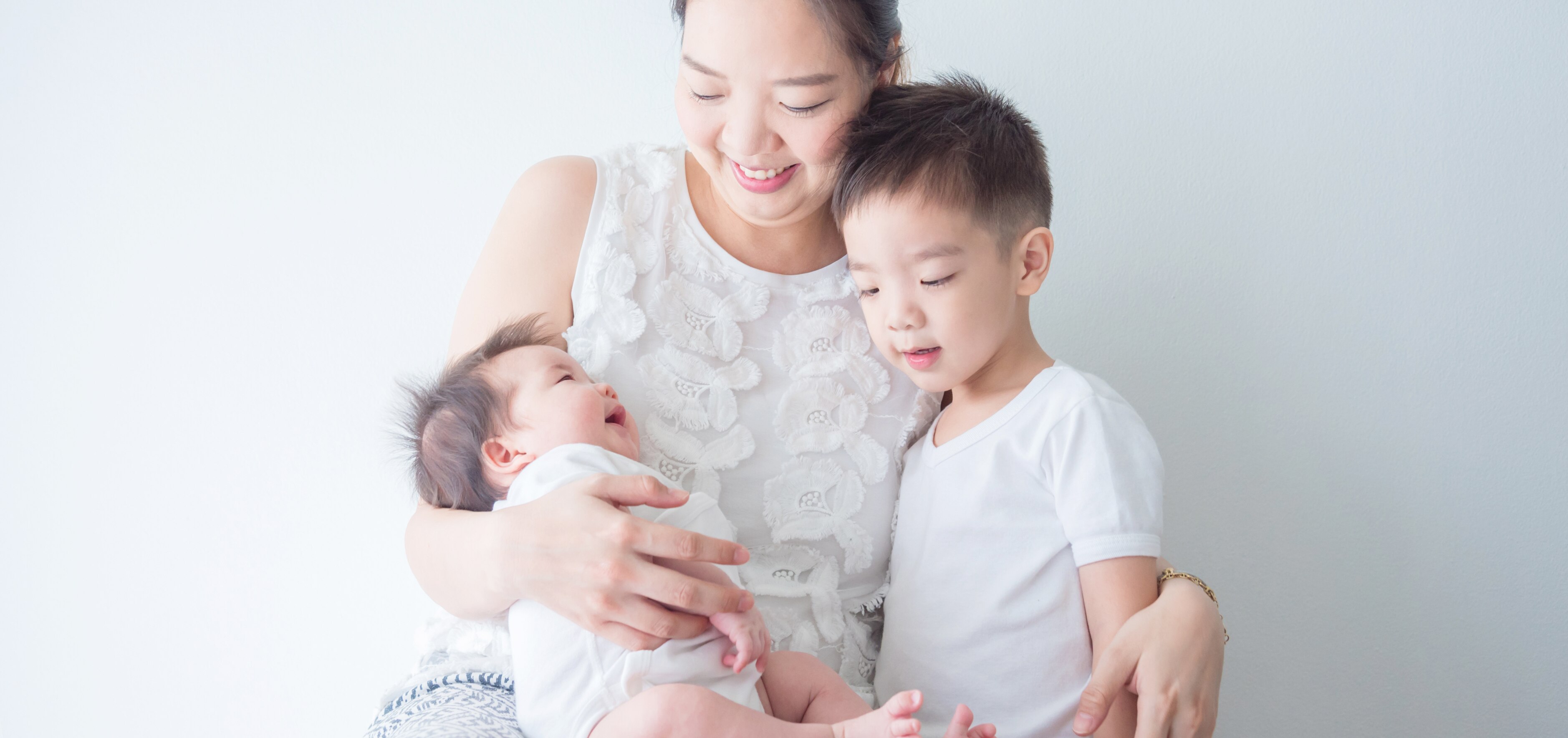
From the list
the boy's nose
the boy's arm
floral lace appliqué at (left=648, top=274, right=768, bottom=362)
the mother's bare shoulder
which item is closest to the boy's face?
the boy's nose

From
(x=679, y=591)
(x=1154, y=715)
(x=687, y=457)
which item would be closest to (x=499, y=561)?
(x=679, y=591)

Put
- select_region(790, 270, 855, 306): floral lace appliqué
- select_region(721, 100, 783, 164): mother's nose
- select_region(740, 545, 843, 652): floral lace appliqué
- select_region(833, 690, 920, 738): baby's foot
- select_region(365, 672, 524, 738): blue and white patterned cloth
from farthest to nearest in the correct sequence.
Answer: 1. select_region(790, 270, 855, 306): floral lace appliqué
2. select_region(740, 545, 843, 652): floral lace appliqué
3. select_region(721, 100, 783, 164): mother's nose
4. select_region(365, 672, 524, 738): blue and white patterned cloth
5. select_region(833, 690, 920, 738): baby's foot

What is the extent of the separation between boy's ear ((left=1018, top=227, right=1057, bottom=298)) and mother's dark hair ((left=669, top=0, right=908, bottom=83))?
0.35 metres

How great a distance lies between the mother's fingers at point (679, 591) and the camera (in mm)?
1102

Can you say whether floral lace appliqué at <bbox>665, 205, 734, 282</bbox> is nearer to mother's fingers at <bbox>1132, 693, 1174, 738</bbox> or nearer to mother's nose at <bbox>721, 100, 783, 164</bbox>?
mother's nose at <bbox>721, 100, 783, 164</bbox>

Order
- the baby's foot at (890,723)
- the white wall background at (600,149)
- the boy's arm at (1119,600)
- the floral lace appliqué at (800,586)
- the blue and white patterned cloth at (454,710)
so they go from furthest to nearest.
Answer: the white wall background at (600,149), the floral lace appliqué at (800,586), the boy's arm at (1119,600), the blue and white patterned cloth at (454,710), the baby's foot at (890,723)

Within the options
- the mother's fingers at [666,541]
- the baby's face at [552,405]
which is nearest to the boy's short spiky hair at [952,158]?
the baby's face at [552,405]

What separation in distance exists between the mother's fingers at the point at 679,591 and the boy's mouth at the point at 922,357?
1.58 ft

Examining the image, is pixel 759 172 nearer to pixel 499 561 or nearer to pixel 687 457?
pixel 687 457

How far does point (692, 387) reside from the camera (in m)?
1.53

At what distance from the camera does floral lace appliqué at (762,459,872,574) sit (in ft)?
5.00

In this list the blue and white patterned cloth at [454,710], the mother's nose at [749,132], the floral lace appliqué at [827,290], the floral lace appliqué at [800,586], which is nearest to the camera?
the blue and white patterned cloth at [454,710]

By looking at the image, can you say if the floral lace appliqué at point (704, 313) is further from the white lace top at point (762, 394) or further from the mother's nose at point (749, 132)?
the mother's nose at point (749, 132)

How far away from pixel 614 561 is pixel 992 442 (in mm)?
600
